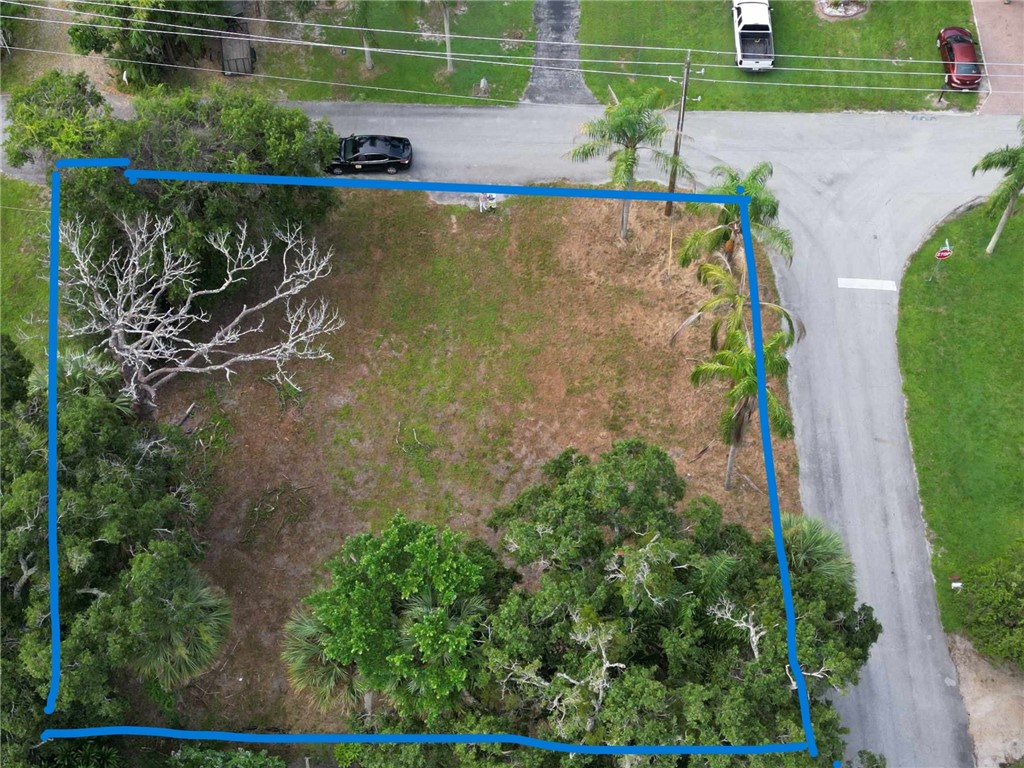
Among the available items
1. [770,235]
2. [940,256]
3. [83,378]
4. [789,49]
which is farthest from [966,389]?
[83,378]

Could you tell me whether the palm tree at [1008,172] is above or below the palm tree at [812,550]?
above

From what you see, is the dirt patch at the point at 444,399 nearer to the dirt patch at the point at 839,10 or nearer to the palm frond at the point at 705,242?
the palm frond at the point at 705,242

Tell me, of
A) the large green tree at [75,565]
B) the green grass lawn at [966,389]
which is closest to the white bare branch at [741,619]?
the green grass lawn at [966,389]

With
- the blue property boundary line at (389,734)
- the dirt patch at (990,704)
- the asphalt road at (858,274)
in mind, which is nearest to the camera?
the blue property boundary line at (389,734)

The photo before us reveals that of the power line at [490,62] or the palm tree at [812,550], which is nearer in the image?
the palm tree at [812,550]

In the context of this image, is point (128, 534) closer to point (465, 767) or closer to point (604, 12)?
point (465, 767)

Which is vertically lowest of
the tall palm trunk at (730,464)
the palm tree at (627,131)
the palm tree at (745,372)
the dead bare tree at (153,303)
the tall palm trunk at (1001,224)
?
the tall palm trunk at (730,464)

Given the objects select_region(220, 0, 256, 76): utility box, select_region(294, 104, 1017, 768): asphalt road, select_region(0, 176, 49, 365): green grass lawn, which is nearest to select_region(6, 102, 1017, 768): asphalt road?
select_region(294, 104, 1017, 768): asphalt road
